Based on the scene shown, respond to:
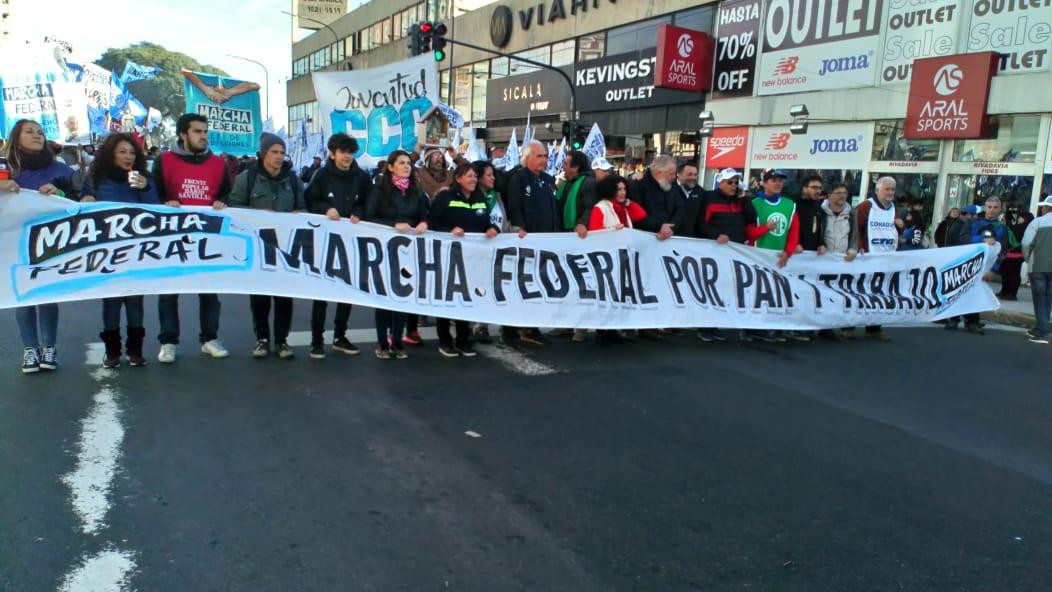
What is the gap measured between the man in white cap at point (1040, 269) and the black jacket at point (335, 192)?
7.93m

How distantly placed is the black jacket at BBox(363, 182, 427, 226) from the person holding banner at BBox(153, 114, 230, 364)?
1174mm

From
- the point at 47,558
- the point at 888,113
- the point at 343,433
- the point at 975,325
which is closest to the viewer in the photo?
the point at 47,558

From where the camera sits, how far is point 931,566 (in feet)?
10.3

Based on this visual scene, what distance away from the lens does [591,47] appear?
86.0 feet

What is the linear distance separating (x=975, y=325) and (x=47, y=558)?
Result: 32.6 feet

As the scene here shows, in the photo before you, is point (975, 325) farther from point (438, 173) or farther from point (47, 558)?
point (47, 558)

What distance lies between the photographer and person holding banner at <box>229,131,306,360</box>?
6004mm

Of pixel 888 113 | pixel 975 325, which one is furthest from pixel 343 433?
Answer: pixel 888 113

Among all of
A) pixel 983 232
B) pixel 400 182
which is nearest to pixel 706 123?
pixel 983 232

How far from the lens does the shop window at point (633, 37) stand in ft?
75.8

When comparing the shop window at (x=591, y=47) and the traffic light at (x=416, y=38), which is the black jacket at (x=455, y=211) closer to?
the traffic light at (x=416, y=38)

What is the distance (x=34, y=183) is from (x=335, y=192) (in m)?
2.20

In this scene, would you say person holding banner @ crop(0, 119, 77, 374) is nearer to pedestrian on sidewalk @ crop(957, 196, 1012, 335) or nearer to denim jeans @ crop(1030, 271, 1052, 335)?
pedestrian on sidewalk @ crop(957, 196, 1012, 335)

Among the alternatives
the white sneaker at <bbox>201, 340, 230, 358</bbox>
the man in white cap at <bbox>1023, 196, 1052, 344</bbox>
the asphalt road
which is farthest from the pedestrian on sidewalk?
the white sneaker at <bbox>201, 340, 230, 358</bbox>
